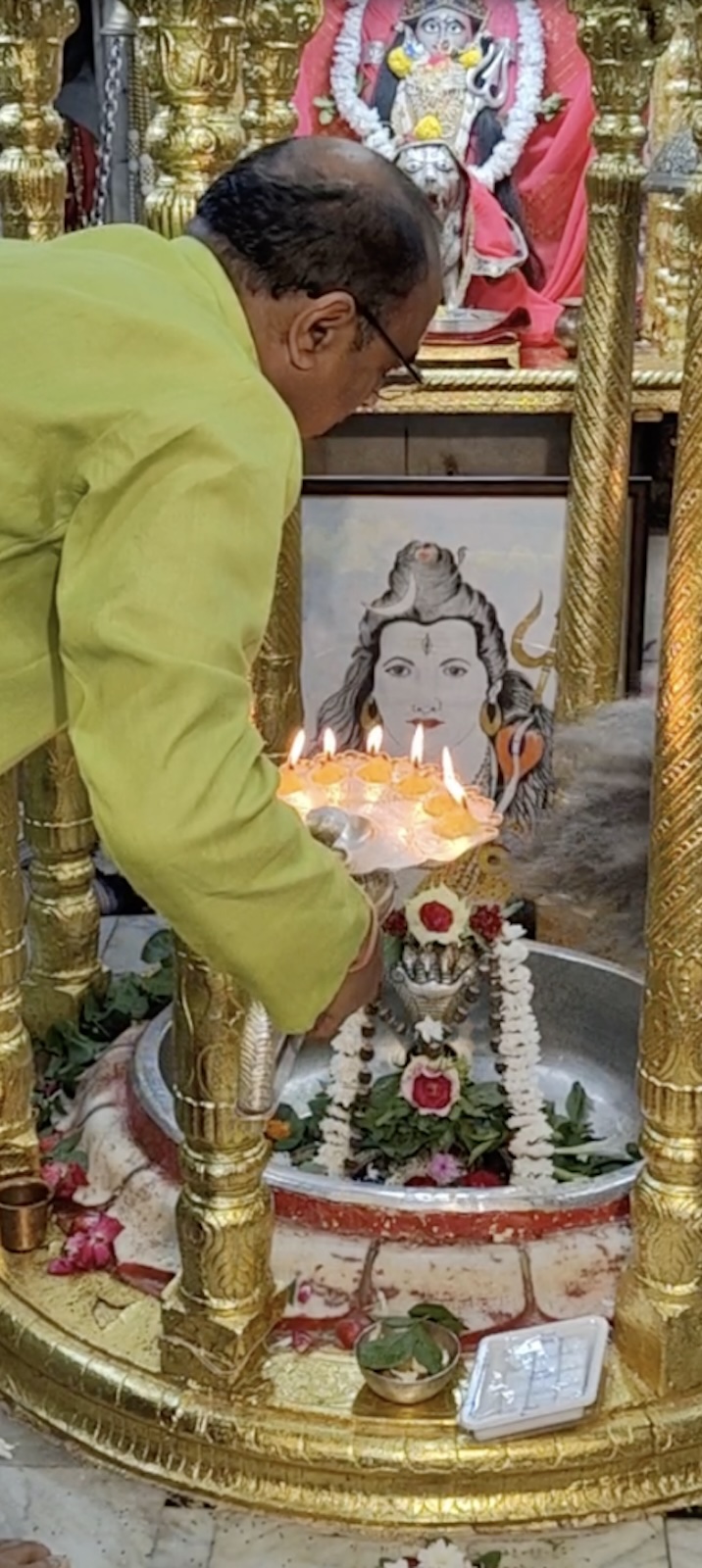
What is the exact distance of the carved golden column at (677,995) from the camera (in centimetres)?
186

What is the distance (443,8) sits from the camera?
5801 millimetres

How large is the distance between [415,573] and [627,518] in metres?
1.19

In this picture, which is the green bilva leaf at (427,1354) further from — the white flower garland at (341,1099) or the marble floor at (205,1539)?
the white flower garland at (341,1099)

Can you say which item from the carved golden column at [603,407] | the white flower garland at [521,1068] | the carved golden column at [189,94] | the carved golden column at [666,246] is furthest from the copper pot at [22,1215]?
the carved golden column at [666,246]

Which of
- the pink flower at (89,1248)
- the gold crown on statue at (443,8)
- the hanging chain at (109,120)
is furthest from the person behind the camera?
the gold crown on statue at (443,8)

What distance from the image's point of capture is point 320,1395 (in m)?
2.07

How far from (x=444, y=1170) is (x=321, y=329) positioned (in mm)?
1290

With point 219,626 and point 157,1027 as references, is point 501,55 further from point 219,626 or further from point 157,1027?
point 219,626

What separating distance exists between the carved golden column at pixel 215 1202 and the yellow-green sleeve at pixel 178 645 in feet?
1.74

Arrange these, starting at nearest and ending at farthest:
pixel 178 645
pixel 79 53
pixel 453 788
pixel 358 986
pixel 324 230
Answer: pixel 178 645
pixel 324 230
pixel 358 986
pixel 453 788
pixel 79 53

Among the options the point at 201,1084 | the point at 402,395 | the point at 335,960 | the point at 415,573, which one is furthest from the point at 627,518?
the point at 335,960

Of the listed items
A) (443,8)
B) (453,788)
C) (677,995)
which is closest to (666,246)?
(443,8)

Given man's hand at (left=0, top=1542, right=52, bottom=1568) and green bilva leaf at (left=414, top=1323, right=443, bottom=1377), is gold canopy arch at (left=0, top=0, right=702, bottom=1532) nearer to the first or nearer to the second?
green bilva leaf at (left=414, top=1323, right=443, bottom=1377)

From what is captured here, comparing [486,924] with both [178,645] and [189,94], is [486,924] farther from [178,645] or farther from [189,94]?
[178,645]
